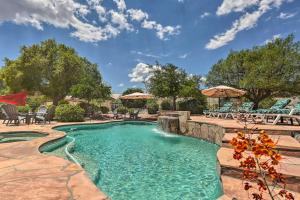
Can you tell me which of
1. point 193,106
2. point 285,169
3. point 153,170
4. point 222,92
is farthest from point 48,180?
point 193,106

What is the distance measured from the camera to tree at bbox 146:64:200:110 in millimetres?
21562

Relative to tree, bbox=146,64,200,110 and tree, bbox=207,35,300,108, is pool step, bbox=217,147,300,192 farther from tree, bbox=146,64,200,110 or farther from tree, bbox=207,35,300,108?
tree, bbox=146,64,200,110

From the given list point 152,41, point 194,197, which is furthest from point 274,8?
point 194,197

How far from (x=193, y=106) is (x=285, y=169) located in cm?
1919

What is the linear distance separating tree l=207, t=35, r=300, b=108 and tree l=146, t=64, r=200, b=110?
4.61 meters

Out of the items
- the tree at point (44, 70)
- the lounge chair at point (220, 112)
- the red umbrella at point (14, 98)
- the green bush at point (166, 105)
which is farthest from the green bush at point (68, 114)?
the green bush at point (166, 105)

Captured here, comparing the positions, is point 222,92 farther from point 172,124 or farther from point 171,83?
point 171,83

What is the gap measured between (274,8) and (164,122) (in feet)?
46.4

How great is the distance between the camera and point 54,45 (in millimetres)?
24547

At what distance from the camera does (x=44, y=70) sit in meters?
22.6

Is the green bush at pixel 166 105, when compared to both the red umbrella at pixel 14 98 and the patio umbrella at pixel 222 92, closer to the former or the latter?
the patio umbrella at pixel 222 92

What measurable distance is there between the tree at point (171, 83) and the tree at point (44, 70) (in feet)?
21.1


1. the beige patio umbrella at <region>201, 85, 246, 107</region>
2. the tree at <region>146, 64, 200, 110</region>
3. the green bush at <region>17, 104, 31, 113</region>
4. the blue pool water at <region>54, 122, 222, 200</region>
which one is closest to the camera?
the blue pool water at <region>54, 122, 222, 200</region>

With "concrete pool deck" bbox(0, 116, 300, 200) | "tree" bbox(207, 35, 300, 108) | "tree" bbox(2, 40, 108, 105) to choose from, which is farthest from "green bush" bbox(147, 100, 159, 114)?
"concrete pool deck" bbox(0, 116, 300, 200)
